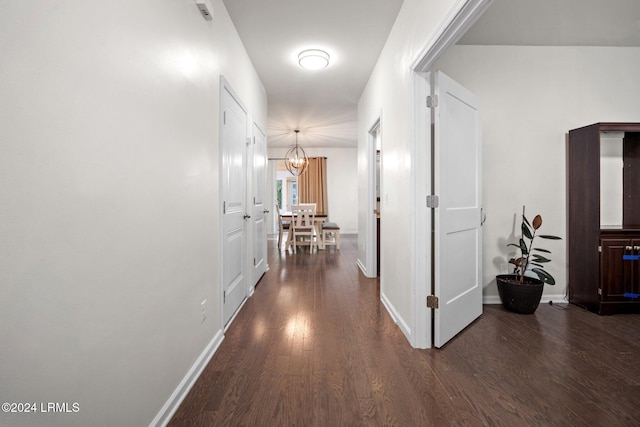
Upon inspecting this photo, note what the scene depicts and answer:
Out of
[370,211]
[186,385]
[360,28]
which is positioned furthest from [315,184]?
[186,385]

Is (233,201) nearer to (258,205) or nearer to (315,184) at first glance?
(258,205)

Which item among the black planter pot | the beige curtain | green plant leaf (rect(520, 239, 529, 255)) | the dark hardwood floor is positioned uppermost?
the beige curtain

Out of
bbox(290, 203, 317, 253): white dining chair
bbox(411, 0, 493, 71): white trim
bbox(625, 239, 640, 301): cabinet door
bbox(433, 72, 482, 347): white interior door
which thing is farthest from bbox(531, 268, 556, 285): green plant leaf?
bbox(290, 203, 317, 253): white dining chair

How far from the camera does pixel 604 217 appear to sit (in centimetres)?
321

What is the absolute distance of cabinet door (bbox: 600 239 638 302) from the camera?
2.84m

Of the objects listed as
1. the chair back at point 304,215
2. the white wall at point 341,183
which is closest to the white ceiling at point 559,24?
the chair back at point 304,215

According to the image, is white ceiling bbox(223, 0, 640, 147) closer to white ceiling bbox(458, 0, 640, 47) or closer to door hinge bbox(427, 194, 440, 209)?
white ceiling bbox(458, 0, 640, 47)

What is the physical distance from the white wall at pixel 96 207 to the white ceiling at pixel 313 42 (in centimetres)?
104

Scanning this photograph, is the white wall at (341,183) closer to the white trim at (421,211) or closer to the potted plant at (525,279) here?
the potted plant at (525,279)

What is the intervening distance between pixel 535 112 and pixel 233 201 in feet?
10.5

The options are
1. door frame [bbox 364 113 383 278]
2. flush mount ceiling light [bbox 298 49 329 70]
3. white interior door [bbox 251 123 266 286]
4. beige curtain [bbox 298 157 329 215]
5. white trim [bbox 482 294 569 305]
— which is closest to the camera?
white trim [bbox 482 294 569 305]

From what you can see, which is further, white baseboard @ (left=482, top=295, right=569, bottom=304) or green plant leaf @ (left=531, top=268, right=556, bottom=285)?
white baseboard @ (left=482, top=295, right=569, bottom=304)

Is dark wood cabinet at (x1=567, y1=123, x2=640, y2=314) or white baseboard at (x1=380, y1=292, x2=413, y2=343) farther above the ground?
dark wood cabinet at (x1=567, y1=123, x2=640, y2=314)

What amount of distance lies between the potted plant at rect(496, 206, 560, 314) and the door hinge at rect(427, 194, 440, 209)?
134 centimetres
